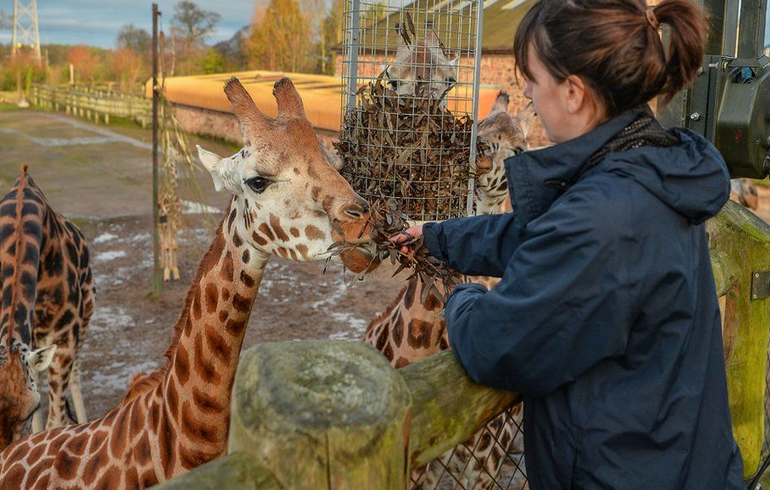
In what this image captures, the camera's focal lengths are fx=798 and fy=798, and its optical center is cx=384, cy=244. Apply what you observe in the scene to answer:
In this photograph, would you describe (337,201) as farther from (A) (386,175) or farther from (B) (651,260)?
(B) (651,260)

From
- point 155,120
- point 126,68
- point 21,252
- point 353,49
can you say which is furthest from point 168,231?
point 126,68

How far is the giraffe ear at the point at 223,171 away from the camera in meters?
3.29

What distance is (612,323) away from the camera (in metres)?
1.56

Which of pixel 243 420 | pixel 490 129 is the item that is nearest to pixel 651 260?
pixel 243 420

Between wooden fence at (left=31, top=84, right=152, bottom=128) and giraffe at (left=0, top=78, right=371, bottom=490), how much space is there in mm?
26395


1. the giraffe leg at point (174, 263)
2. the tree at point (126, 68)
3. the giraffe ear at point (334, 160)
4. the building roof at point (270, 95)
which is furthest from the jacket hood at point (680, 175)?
the tree at point (126, 68)

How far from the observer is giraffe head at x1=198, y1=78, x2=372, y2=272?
10.3 ft

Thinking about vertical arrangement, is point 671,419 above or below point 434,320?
above

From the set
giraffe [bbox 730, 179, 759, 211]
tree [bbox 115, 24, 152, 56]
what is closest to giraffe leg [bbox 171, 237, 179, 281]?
giraffe [bbox 730, 179, 759, 211]

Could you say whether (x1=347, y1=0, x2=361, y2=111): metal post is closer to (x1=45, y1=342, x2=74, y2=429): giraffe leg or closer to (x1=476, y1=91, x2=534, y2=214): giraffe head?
(x1=476, y1=91, x2=534, y2=214): giraffe head

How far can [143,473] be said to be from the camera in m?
3.22

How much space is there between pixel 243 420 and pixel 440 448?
1.75 ft

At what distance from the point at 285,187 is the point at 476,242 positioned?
1.22 metres

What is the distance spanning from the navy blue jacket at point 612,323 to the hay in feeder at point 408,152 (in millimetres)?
1671
